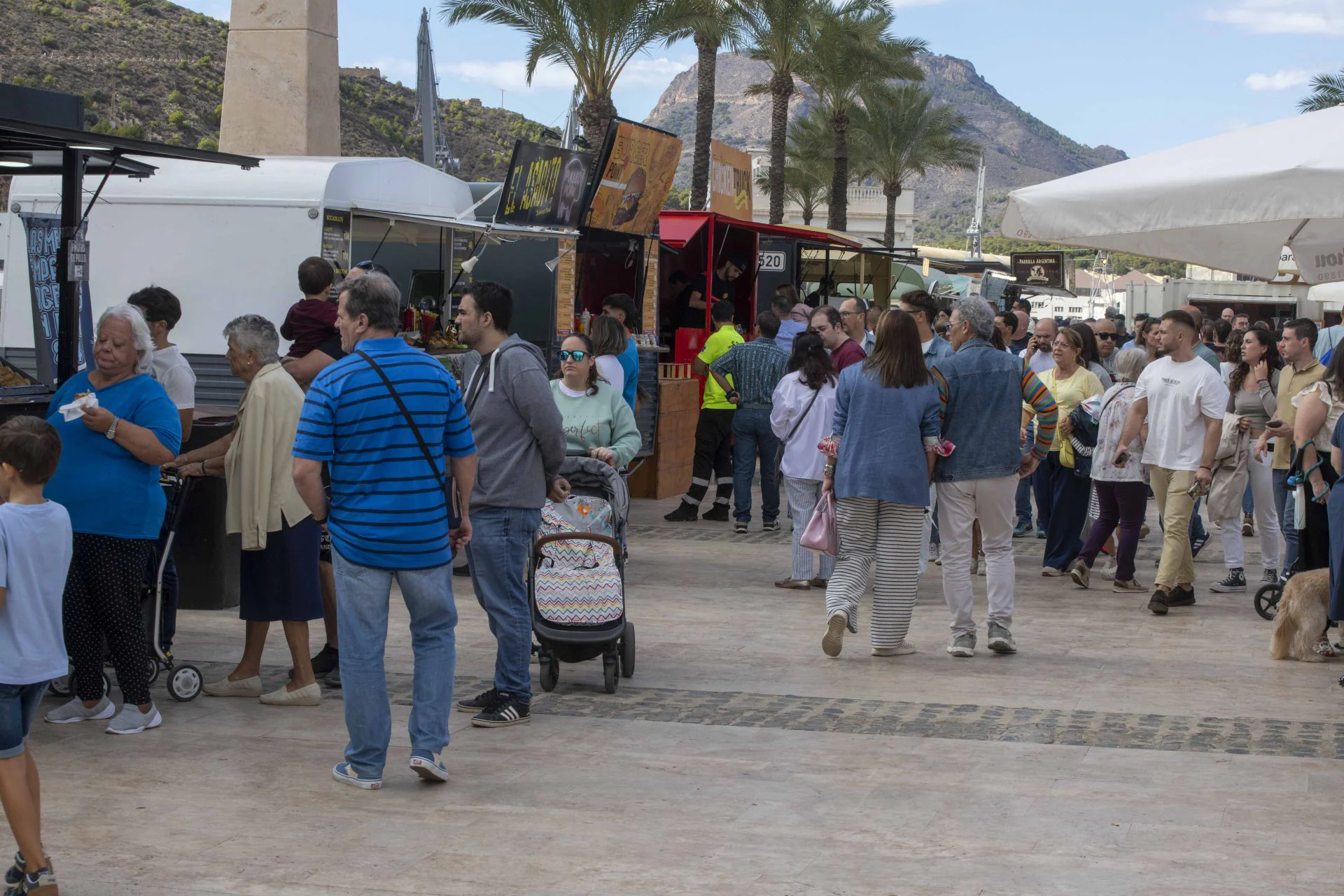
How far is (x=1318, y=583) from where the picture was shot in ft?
25.8

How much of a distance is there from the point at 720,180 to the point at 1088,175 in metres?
13.9

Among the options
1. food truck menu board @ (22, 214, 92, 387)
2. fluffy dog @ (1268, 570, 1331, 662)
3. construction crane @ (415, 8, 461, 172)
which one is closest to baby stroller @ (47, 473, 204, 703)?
food truck menu board @ (22, 214, 92, 387)

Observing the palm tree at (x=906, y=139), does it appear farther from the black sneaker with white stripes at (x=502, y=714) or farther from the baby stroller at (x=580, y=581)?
the black sneaker with white stripes at (x=502, y=714)

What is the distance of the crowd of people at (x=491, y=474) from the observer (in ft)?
16.6

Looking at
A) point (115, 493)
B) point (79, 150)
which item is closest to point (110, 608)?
point (115, 493)

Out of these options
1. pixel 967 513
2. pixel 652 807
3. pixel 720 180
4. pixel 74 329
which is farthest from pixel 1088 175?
pixel 720 180

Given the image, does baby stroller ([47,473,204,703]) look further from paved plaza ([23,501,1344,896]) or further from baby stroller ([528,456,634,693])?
baby stroller ([528,456,634,693])

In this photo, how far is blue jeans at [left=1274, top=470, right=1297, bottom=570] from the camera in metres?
9.01

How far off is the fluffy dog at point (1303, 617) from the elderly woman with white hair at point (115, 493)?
226 inches

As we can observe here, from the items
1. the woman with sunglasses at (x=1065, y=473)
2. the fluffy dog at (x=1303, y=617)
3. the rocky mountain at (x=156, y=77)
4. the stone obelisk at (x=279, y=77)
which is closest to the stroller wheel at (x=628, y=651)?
the fluffy dog at (x=1303, y=617)

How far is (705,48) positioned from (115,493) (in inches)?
1070

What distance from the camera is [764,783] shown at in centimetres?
545

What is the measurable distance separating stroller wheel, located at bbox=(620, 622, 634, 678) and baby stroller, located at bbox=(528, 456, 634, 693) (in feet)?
0.40

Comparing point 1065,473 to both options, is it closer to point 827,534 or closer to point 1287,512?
point 1287,512
